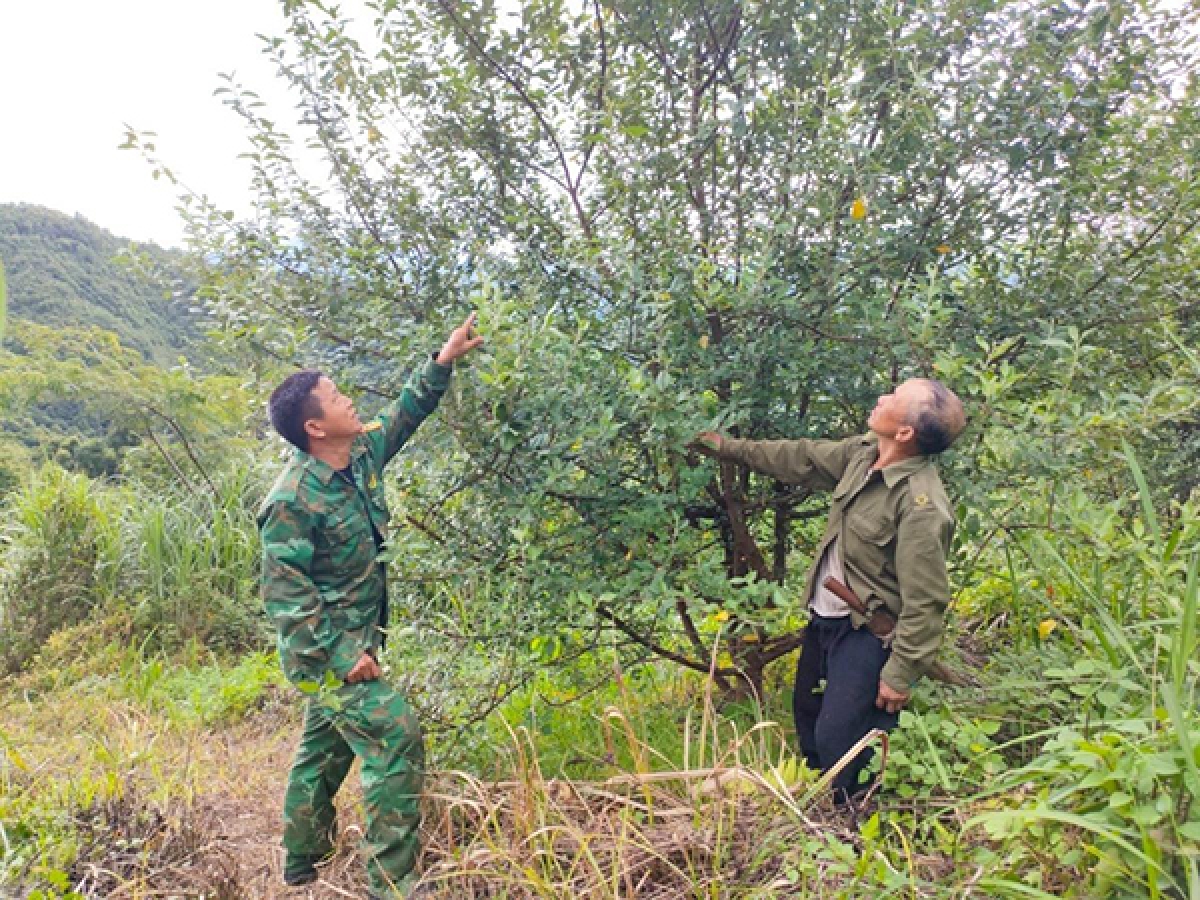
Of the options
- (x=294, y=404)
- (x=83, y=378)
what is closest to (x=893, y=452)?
(x=294, y=404)

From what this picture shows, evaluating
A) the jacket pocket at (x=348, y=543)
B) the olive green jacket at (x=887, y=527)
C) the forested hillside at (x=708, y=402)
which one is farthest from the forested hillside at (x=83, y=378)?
the olive green jacket at (x=887, y=527)

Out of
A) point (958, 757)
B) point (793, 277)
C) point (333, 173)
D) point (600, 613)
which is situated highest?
point (333, 173)

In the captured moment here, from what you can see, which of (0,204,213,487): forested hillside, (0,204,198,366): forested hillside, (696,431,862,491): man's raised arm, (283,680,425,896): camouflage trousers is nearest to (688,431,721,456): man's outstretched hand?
(696,431,862,491): man's raised arm

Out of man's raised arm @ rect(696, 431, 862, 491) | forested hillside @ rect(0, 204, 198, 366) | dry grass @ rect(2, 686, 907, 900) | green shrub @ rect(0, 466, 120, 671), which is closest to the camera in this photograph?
dry grass @ rect(2, 686, 907, 900)

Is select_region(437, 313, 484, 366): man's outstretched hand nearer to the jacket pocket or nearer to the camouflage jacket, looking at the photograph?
the camouflage jacket

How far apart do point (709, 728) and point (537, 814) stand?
1.03 metres

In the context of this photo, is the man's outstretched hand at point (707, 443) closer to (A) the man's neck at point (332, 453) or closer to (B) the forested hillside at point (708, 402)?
(B) the forested hillside at point (708, 402)

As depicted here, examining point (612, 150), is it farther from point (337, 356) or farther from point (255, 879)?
point (255, 879)

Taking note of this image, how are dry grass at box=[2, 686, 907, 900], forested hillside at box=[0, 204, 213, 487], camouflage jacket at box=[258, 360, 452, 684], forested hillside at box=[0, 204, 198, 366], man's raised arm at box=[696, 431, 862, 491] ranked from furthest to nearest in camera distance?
forested hillside at box=[0, 204, 198, 366] < forested hillside at box=[0, 204, 213, 487] < man's raised arm at box=[696, 431, 862, 491] < camouflage jacket at box=[258, 360, 452, 684] < dry grass at box=[2, 686, 907, 900]

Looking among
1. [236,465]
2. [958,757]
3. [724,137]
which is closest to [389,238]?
[724,137]

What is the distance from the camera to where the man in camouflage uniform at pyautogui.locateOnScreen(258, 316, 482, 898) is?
2543mm

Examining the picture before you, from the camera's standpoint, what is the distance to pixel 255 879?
281cm

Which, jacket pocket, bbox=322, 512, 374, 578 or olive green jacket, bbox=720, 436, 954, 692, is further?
jacket pocket, bbox=322, 512, 374, 578

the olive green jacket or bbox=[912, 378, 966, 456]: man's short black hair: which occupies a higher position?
bbox=[912, 378, 966, 456]: man's short black hair
